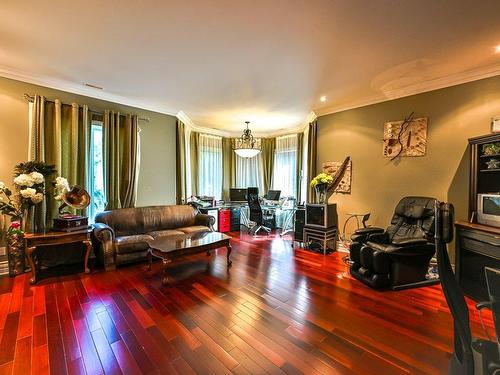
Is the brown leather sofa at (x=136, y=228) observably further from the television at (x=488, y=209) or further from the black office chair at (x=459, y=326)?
the television at (x=488, y=209)

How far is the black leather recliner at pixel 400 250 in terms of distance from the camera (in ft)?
9.36

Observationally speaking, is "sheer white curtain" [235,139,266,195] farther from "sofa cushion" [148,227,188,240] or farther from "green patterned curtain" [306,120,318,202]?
"sofa cushion" [148,227,188,240]

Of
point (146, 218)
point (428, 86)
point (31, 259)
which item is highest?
point (428, 86)

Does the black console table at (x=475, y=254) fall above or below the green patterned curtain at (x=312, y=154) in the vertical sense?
below

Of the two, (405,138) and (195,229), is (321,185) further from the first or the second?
(195,229)

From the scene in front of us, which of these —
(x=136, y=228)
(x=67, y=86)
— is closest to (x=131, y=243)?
(x=136, y=228)

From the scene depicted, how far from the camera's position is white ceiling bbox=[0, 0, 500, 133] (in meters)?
1.99

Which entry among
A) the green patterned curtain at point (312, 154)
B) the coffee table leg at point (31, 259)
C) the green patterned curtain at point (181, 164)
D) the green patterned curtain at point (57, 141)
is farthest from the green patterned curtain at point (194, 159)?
the coffee table leg at point (31, 259)

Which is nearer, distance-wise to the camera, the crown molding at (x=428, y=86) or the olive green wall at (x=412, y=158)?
the crown molding at (x=428, y=86)

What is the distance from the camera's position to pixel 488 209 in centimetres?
268

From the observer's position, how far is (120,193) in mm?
4184

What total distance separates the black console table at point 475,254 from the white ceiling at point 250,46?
2.04 meters

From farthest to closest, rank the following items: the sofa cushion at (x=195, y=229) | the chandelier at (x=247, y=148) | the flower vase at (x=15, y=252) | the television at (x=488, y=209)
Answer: the chandelier at (x=247, y=148) → the sofa cushion at (x=195, y=229) → the flower vase at (x=15, y=252) → the television at (x=488, y=209)

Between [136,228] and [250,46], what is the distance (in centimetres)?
345
